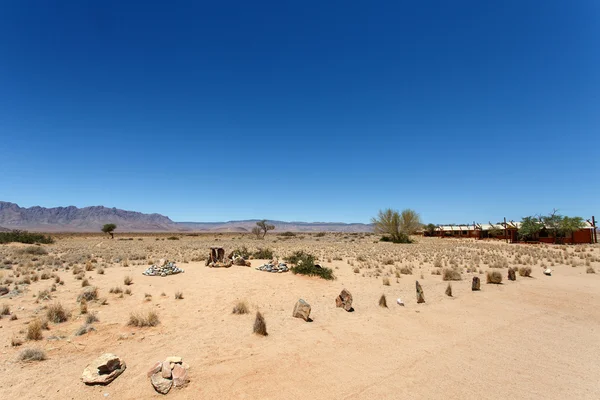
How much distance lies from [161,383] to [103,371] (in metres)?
1.17

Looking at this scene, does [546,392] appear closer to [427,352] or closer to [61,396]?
[427,352]

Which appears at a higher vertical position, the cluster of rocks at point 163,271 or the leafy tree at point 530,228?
the leafy tree at point 530,228

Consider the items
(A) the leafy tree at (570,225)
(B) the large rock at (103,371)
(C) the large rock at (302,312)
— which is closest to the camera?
(B) the large rock at (103,371)

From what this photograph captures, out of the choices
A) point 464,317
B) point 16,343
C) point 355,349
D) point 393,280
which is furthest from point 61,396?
point 393,280

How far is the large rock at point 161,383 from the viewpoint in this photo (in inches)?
208

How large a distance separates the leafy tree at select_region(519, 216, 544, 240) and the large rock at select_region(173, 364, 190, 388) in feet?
174

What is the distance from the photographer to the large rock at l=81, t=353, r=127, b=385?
17.8 ft

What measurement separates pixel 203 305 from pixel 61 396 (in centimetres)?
565

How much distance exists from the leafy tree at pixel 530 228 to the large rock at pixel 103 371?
53.7 metres

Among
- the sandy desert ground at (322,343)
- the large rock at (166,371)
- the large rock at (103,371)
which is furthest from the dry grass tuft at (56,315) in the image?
the large rock at (166,371)

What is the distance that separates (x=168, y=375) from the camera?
5.53 meters

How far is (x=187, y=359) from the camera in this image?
6473 mm

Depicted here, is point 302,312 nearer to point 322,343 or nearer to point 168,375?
point 322,343

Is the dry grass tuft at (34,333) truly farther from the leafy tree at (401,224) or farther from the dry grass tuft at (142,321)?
the leafy tree at (401,224)
